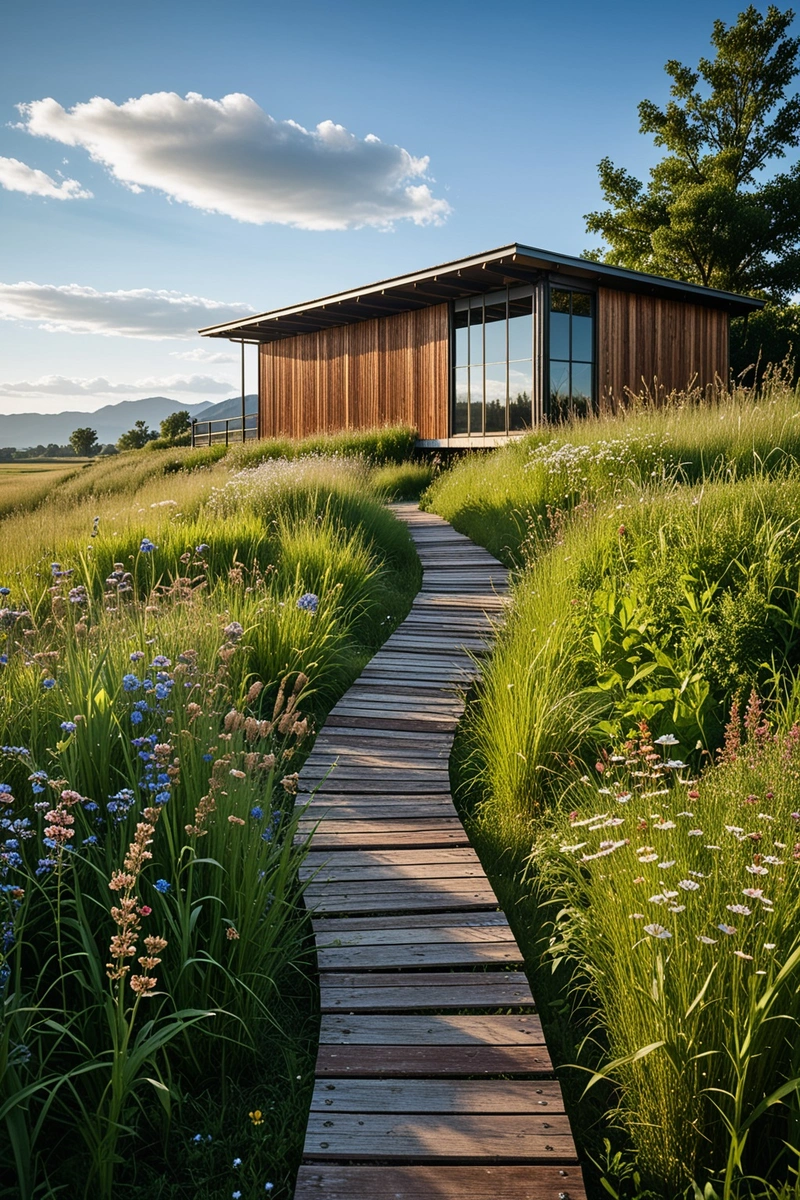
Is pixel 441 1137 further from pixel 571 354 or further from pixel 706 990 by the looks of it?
pixel 571 354

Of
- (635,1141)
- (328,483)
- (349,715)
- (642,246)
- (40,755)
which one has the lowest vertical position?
(635,1141)

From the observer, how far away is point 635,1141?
2195 mm

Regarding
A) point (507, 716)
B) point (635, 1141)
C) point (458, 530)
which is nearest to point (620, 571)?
point (507, 716)

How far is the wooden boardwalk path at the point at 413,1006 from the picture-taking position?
2045 millimetres

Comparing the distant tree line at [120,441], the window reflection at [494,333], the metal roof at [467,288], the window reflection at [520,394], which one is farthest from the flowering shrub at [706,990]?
the distant tree line at [120,441]

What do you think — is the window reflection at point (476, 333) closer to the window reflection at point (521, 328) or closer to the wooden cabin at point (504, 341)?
the wooden cabin at point (504, 341)

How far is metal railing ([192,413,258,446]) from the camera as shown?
27.4 meters

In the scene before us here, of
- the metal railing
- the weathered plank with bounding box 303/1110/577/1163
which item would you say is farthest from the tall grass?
the metal railing

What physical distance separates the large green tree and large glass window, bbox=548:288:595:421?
11.9 m

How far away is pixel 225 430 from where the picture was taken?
2992 cm

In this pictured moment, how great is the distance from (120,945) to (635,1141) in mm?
1453

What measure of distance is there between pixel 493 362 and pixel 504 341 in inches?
18.5

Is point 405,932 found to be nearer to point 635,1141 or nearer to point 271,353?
point 635,1141

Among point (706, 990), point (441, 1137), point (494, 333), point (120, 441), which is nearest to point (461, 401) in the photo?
point (494, 333)
